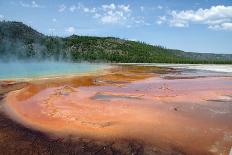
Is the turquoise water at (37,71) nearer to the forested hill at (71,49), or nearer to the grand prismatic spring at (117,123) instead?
the grand prismatic spring at (117,123)

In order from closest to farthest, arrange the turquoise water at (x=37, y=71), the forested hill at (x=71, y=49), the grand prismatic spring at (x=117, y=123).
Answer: the grand prismatic spring at (x=117, y=123)
the turquoise water at (x=37, y=71)
the forested hill at (x=71, y=49)

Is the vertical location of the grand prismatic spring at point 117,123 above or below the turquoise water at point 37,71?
below

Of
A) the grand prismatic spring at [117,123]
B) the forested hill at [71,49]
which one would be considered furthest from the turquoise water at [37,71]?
the forested hill at [71,49]

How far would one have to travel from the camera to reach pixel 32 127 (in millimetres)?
7895

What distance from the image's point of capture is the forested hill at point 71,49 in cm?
6388

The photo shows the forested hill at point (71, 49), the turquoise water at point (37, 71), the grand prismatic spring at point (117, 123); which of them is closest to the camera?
the grand prismatic spring at point (117, 123)

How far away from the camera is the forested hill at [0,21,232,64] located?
63875mm

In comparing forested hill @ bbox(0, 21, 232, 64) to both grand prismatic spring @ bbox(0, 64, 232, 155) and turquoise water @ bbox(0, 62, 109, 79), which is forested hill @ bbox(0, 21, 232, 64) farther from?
grand prismatic spring @ bbox(0, 64, 232, 155)

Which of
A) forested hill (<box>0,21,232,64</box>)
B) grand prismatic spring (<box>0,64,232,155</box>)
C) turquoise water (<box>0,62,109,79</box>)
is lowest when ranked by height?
grand prismatic spring (<box>0,64,232,155</box>)

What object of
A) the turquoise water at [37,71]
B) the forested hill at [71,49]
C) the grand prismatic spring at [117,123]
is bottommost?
the grand prismatic spring at [117,123]

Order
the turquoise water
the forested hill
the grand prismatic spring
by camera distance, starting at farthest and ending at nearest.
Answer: the forested hill
the turquoise water
the grand prismatic spring

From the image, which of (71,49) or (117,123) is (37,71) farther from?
(71,49)

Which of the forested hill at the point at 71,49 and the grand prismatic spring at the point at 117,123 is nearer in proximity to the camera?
the grand prismatic spring at the point at 117,123

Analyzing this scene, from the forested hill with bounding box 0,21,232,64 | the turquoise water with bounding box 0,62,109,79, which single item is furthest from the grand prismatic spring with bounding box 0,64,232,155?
the forested hill with bounding box 0,21,232,64
